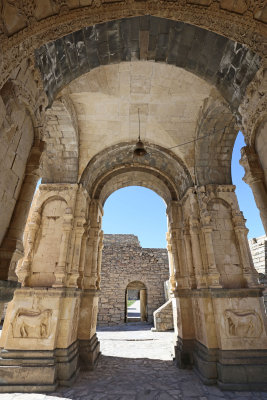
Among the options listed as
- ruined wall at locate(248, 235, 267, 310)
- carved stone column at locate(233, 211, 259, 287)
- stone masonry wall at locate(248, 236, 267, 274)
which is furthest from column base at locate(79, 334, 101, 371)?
stone masonry wall at locate(248, 236, 267, 274)

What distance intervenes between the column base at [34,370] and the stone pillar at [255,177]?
5.27m

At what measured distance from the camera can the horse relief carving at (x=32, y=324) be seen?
486 centimetres

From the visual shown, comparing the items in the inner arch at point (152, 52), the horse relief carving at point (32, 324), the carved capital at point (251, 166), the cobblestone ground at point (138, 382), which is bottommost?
the cobblestone ground at point (138, 382)

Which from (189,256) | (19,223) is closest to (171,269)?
(189,256)

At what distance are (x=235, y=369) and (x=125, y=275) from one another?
10.8 m

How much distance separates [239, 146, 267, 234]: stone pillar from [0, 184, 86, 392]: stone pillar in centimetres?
473

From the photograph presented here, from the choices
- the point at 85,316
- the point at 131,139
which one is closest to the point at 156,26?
the point at 131,139

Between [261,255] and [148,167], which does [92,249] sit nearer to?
[148,167]

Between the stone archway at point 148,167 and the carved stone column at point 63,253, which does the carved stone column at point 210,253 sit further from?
the carved stone column at point 63,253

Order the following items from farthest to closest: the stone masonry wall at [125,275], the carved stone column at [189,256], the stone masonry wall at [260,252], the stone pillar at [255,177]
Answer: the stone masonry wall at [125,275] → the stone masonry wall at [260,252] → the carved stone column at [189,256] → the stone pillar at [255,177]

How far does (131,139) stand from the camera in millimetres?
7312

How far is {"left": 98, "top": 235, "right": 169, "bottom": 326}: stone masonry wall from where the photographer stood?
13.6 meters

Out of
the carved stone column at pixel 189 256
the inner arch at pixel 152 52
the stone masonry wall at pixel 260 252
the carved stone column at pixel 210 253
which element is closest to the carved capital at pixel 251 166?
the inner arch at pixel 152 52

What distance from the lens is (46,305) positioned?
5.10 metres
